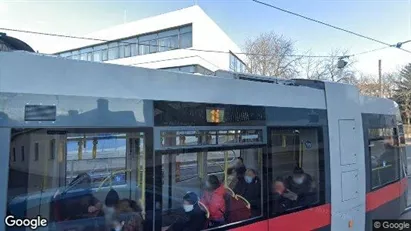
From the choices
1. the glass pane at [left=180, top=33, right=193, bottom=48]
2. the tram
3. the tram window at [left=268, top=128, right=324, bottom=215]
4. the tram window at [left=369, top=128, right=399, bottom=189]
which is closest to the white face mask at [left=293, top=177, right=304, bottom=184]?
the tram window at [left=268, top=128, right=324, bottom=215]

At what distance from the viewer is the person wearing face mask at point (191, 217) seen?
10.0 feet

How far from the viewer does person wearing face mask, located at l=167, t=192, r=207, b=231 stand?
3051 millimetres

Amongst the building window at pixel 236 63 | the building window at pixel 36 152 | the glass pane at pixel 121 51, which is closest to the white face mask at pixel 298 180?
the building window at pixel 36 152

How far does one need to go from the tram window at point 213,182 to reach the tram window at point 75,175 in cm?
29

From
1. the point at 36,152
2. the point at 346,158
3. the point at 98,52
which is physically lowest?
the point at 346,158

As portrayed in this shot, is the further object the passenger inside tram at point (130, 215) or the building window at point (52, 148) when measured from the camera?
the passenger inside tram at point (130, 215)

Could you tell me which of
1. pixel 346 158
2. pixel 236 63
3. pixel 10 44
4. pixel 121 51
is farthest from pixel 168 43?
pixel 10 44

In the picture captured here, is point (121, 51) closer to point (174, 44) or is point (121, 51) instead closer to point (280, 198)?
point (174, 44)

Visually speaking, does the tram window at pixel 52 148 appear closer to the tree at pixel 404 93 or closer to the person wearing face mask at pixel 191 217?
the person wearing face mask at pixel 191 217

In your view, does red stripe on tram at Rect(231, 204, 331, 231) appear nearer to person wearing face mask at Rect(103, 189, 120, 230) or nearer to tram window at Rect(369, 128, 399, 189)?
person wearing face mask at Rect(103, 189, 120, 230)

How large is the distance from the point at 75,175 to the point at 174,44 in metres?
27.3

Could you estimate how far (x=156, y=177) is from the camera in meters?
2.80

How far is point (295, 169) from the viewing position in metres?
4.32

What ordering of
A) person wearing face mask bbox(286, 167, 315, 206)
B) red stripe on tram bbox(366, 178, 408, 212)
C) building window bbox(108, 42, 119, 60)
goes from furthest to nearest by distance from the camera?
building window bbox(108, 42, 119, 60) < red stripe on tram bbox(366, 178, 408, 212) < person wearing face mask bbox(286, 167, 315, 206)
